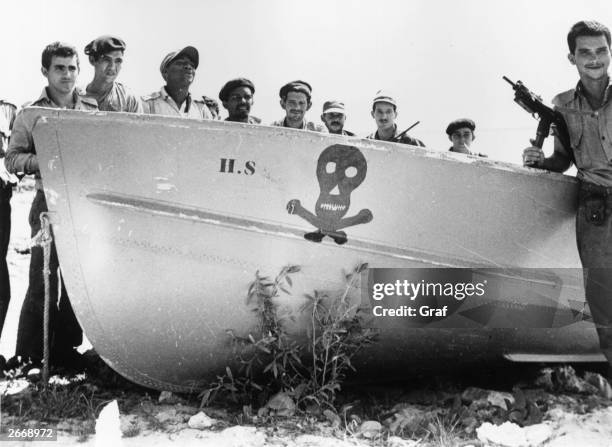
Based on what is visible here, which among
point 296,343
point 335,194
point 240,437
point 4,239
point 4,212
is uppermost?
point 335,194

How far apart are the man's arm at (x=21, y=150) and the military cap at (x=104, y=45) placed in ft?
2.34

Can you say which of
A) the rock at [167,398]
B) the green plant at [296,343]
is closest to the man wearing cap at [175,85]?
the green plant at [296,343]

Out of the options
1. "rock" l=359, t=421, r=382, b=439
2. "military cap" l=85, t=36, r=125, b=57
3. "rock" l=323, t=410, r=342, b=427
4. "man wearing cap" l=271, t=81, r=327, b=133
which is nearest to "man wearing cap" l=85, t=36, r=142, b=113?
"military cap" l=85, t=36, r=125, b=57

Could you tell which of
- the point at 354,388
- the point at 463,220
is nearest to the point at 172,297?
the point at 354,388

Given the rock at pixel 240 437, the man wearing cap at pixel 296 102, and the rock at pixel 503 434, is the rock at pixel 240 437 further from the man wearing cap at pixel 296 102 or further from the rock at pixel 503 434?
the man wearing cap at pixel 296 102

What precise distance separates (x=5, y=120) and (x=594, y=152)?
337 cm

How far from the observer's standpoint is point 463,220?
3387 mm

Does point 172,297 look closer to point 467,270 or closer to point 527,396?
point 467,270

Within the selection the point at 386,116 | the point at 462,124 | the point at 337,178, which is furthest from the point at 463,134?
the point at 337,178

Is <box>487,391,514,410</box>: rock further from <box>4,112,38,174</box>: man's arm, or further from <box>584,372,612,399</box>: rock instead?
<box>4,112,38,174</box>: man's arm

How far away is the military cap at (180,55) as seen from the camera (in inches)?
165

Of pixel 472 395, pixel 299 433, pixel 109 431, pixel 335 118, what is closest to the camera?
pixel 109 431

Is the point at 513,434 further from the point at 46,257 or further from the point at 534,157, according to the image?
the point at 46,257

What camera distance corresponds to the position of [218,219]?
3139 mm
